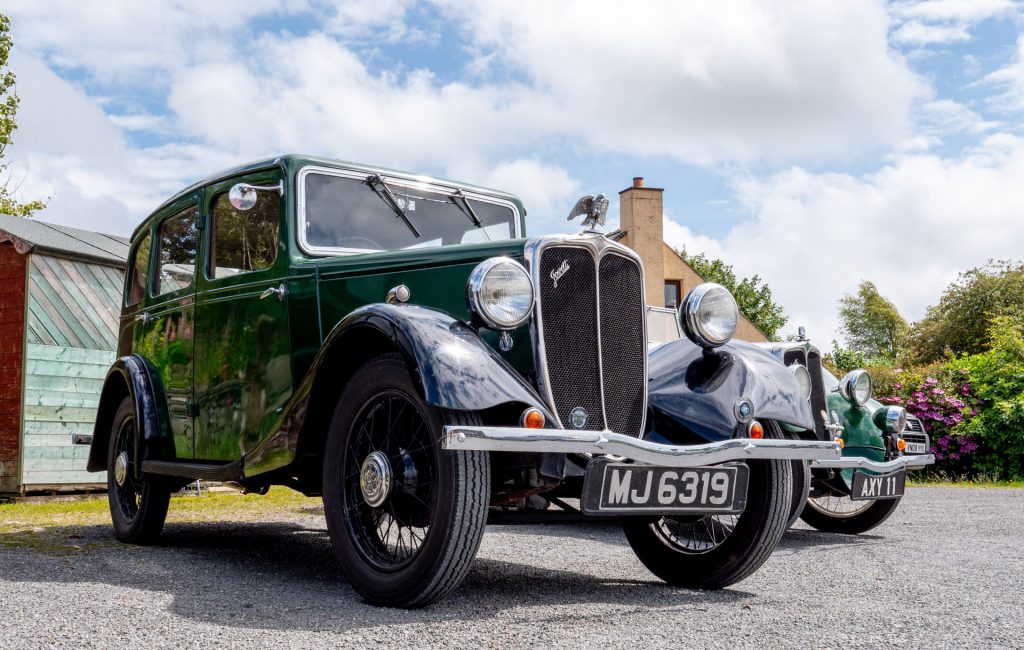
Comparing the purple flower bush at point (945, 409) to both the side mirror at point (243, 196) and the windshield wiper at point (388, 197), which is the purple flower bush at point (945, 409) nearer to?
the windshield wiper at point (388, 197)

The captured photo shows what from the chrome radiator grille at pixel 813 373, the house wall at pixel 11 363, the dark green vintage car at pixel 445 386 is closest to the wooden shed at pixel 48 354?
the house wall at pixel 11 363

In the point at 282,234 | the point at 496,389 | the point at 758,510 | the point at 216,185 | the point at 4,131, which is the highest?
the point at 4,131

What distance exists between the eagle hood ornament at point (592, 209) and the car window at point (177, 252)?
235 centimetres

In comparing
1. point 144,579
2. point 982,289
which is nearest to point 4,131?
point 144,579

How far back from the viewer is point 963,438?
44.6 feet

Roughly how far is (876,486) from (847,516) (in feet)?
3.32

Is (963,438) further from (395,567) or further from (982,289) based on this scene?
A: (982,289)

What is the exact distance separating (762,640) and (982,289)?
35.0m

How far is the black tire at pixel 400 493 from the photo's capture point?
3.25 metres

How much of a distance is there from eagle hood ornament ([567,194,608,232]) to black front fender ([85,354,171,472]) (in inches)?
113

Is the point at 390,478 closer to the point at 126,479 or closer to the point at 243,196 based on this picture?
the point at 243,196

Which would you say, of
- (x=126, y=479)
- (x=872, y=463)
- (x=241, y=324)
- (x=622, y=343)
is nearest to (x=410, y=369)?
(x=622, y=343)

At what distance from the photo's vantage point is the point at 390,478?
11.5 feet

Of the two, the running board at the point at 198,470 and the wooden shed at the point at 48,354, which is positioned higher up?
the wooden shed at the point at 48,354
